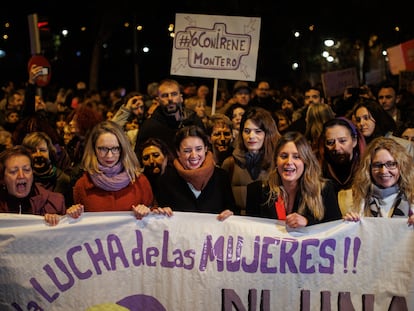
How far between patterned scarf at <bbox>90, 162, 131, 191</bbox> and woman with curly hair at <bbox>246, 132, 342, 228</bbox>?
890mm

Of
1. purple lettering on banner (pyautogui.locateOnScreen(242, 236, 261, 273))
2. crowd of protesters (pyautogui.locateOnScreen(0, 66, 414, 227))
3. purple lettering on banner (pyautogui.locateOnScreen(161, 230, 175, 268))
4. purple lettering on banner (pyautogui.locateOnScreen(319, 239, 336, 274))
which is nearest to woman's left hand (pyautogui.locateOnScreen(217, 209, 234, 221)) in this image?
crowd of protesters (pyautogui.locateOnScreen(0, 66, 414, 227))

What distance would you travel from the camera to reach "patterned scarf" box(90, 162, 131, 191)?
5.01 m

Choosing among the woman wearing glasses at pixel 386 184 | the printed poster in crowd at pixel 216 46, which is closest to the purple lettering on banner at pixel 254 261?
the woman wearing glasses at pixel 386 184

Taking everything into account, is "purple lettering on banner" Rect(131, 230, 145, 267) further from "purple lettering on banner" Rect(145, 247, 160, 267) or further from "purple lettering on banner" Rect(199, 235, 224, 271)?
"purple lettering on banner" Rect(199, 235, 224, 271)

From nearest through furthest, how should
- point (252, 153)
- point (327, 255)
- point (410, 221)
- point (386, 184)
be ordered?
point (410, 221) < point (327, 255) < point (386, 184) < point (252, 153)

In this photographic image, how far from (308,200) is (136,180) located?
1.19 metres

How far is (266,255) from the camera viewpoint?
4750 millimetres

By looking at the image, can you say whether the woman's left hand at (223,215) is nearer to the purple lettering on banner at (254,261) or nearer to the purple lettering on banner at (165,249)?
the purple lettering on banner at (254,261)

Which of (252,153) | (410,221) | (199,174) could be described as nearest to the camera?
(410,221)

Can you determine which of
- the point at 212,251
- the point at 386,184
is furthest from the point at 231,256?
the point at 386,184

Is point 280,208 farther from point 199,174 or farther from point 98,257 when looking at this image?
point 98,257

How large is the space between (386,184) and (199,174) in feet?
4.10

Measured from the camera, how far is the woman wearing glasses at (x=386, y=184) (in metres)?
4.82

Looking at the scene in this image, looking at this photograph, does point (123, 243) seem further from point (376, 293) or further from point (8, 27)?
point (8, 27)
